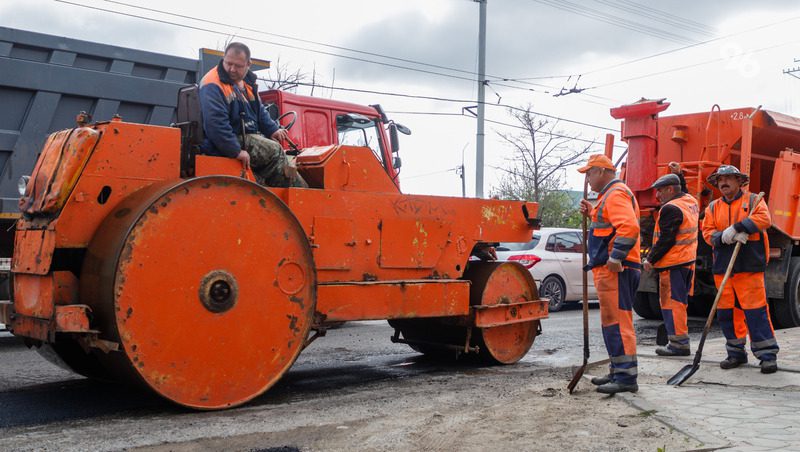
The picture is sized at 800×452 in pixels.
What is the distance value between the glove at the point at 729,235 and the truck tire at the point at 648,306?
5.21m

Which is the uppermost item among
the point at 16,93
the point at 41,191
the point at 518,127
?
the point at 518,127

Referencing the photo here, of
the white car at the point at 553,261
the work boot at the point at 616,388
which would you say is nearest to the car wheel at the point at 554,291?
the white car at the point at 553,261

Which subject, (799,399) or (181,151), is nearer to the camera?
(799,399)

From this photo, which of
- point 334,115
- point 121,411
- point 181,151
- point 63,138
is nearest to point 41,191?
point 63,138

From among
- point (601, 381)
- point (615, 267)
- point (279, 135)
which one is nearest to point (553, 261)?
point (601, 381)

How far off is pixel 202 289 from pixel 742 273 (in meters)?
4.51

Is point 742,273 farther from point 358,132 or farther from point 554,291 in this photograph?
point 554,291

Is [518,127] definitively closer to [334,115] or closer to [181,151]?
[334,115]

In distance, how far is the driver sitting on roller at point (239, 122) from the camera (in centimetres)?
586

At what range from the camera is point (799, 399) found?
221 inches

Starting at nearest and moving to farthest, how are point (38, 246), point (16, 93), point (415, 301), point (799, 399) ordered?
point (38, 246)
point (799, 399)
point (415, 301)
point (16, 93)

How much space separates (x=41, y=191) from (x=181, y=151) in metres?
1.06

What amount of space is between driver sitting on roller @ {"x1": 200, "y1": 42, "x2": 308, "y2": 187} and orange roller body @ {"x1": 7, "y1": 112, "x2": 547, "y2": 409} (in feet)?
0.62

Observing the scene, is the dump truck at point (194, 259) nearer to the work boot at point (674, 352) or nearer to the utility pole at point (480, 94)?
the work boot at point (674, 352)
